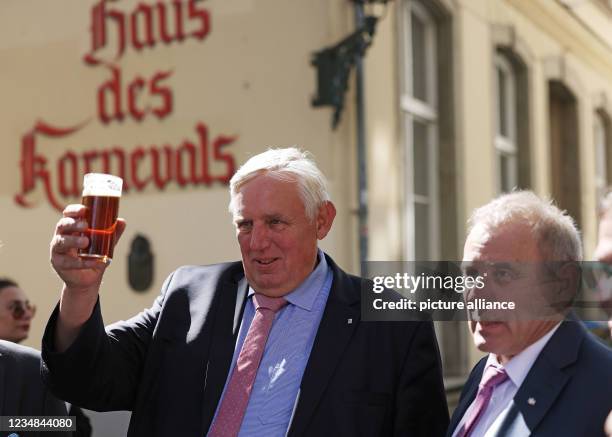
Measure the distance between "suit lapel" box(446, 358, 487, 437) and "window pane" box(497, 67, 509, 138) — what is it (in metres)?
8.58

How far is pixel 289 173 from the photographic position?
8.29 ft

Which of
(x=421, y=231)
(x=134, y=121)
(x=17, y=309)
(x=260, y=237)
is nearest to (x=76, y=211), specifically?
(x=260, y=237)

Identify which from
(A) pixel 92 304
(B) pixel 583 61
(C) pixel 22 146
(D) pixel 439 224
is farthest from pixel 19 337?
(B) pixel 583 61

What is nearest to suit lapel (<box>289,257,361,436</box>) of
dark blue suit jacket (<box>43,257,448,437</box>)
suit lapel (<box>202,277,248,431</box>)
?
dark blue suit jacket (<box>43,257,448,437</box>)

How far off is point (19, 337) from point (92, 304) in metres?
2.33

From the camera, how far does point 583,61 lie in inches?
513

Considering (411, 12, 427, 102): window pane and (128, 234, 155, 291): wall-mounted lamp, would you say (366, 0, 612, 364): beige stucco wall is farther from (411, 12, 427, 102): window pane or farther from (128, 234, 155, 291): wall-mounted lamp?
(128, 234, 155, 291): wall-mounted lamp

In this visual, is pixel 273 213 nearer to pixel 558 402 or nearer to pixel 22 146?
pixel 558 402

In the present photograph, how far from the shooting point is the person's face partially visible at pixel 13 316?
430 cm

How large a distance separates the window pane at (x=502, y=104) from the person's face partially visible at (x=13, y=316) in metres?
7.50

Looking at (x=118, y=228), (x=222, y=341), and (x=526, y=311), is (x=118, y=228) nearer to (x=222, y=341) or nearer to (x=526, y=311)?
(x=222, y=341)

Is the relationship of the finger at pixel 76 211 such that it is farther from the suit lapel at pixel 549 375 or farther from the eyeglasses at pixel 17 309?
the eyeglasses at pixel 17 309

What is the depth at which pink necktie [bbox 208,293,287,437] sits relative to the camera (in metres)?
2.39

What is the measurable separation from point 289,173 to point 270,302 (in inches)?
15.2
